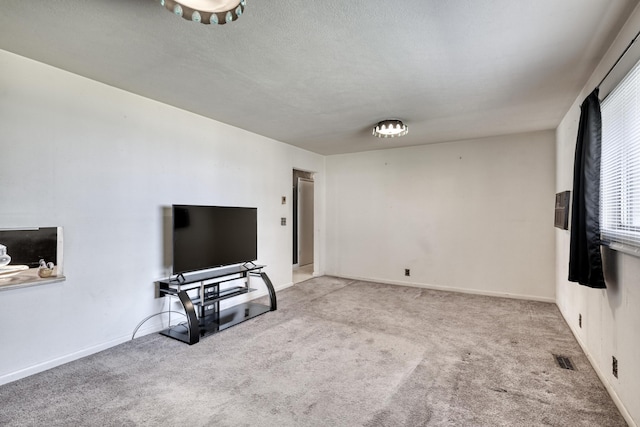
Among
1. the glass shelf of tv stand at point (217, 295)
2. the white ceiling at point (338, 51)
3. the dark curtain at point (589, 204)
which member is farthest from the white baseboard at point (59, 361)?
the dark curtain at point (589, 204)

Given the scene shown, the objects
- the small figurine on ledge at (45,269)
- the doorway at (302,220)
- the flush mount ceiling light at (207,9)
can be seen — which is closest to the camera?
the flush mount ceiling light at (207,9)

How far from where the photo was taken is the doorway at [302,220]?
282 inches

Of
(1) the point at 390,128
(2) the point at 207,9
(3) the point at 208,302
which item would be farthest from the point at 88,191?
(1) the point at 390,128

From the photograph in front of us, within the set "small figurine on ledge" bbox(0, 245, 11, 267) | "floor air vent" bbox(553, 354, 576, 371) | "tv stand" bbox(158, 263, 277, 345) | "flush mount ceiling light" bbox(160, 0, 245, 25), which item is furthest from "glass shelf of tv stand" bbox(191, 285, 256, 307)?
"floor air vent" bbox(553, 354, 576, 371)

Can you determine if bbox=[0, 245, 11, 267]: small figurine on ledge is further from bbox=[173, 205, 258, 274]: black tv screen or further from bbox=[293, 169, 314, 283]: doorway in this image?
bbox=[293, 169, 314, 283]: doorway

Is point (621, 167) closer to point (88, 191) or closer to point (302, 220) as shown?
point (88, 191)

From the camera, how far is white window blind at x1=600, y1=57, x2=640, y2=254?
185cm

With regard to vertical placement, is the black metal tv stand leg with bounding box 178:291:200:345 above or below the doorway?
below

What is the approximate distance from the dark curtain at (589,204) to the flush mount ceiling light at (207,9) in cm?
253

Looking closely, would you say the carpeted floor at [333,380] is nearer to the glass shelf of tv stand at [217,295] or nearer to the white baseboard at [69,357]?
the white baseboard at [69,357]

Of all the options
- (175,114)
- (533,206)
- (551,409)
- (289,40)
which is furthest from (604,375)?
(175,114)

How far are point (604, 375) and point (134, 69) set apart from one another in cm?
438

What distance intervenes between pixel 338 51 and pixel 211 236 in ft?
7.82

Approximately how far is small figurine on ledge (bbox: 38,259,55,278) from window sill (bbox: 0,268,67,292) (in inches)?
1.0
